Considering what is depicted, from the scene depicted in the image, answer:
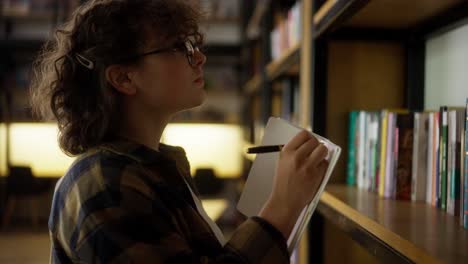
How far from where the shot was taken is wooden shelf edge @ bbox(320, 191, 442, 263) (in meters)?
0.70

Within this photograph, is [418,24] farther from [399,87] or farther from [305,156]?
[305,156]

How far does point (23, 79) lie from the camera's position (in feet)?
18.4

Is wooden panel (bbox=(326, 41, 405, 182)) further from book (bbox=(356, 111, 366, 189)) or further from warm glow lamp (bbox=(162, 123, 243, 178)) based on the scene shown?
warm glow lamp (bbox=(162, 123, 243, 178))

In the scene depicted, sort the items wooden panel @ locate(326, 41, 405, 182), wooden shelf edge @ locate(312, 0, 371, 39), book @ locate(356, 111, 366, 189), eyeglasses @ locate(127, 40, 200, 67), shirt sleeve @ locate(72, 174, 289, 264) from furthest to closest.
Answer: wooden panel @ locate(326, 41, 405, 182), book @ locate(356, 111, 366, 189), wooden shelf edge @ locate(312, 0, 371, 39), eyeglasses @ locate(127, 40, 200, 67), shirt sleeve @ locate(72, 174, 289, 264)

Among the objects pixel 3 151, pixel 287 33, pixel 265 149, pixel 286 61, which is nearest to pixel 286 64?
pixel 286 61

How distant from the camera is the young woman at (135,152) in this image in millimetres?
700

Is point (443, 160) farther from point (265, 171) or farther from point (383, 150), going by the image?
point (265, 171)

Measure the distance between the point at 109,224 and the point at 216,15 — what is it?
5116 millimetres

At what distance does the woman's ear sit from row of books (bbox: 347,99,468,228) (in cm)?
63

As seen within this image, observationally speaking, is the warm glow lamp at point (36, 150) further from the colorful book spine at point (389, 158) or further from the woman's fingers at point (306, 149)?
the woman's fingers at point (306, 149)

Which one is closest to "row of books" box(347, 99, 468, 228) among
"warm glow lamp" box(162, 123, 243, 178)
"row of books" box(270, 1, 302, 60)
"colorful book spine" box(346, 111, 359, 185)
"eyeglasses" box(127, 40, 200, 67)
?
"colorful book spine" box(346, 111, 359, 185)

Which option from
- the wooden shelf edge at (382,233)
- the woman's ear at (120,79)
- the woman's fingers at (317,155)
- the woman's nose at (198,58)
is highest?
the woman's nose at (198,58)

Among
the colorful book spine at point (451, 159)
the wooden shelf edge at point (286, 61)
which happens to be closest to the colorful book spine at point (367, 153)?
the colorful book spine at point (451, 159)

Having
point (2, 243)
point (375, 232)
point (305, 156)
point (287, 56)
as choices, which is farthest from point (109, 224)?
point (2, 243)
